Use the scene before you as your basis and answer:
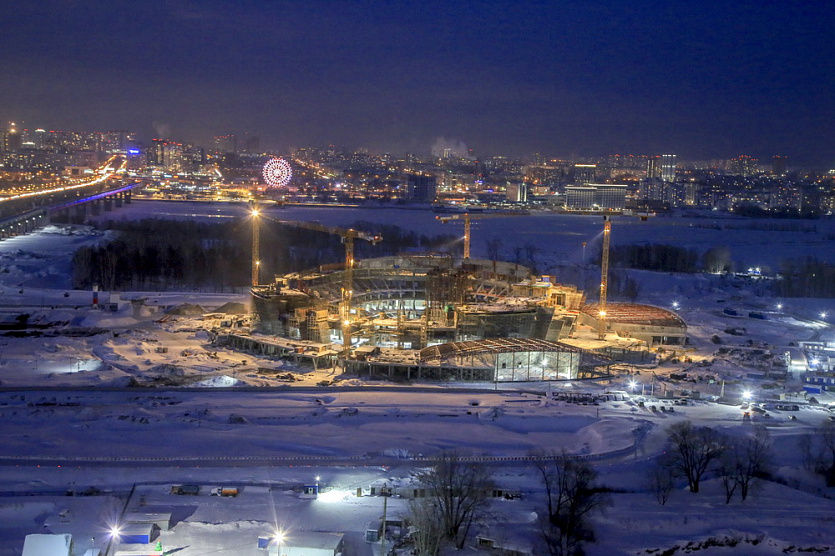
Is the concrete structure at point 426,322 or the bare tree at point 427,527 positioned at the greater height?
the concrete structure at point 426,322

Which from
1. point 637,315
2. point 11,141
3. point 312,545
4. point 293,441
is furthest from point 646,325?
point 11,141

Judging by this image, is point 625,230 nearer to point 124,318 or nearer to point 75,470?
point 124,318

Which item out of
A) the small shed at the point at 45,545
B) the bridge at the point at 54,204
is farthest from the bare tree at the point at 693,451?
the bridge at the point at 54,204

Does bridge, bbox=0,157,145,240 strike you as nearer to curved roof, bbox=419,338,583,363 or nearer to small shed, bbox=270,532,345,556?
curved roof, bbox=419,338,583,363

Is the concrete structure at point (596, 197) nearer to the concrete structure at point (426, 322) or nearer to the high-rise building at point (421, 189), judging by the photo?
the high-rise building at point (421, 189)

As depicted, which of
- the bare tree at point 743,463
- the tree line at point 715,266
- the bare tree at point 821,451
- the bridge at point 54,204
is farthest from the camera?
the bridge at point 54,204

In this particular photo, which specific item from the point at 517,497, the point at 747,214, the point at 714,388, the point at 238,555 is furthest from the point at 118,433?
the point at 747,214
